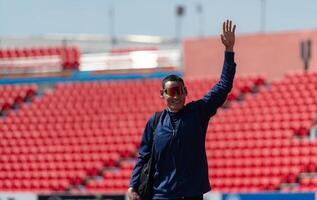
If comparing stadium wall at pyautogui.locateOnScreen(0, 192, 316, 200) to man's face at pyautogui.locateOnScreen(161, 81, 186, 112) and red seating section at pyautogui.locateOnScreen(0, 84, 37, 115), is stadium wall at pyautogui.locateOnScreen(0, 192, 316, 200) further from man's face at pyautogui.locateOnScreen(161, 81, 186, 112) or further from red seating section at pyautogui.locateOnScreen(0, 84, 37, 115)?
red seating section at pyautogui.locateOnScreen(0, 84, 37, 115)

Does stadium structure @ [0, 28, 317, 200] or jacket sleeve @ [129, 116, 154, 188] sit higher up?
jacket sleeve @ [129, 116, 154, 188]

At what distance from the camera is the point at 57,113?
26.0m

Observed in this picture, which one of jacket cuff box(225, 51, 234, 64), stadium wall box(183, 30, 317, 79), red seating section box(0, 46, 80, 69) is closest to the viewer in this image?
jacket cuff box(225, 51, 234, 64)

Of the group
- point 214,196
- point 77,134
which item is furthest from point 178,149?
point 77,134

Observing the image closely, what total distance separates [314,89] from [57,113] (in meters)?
7.31

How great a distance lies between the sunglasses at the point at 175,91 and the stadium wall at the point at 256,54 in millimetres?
18587

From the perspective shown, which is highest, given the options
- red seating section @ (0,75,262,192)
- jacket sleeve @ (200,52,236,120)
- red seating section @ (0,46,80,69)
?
jacket sleeve @ (200,52,236,120)

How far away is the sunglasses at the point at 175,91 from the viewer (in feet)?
20.8

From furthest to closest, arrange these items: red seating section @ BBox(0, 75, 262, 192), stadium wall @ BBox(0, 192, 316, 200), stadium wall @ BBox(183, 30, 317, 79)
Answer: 1. stadium wall @ BBox(183, 30, 317, 79)
2. red seating section @ BBox(0, 75, 262, 192)
3. stadium wall @ BBox(0, 192, 316, 200)

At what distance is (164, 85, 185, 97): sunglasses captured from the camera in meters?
6.35

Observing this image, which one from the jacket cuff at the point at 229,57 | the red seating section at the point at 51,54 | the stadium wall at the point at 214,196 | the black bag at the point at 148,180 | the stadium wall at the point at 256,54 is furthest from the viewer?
the red seating section at the point at 51,54

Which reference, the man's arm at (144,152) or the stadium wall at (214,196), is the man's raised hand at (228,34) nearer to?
the man's arm at (144,152)

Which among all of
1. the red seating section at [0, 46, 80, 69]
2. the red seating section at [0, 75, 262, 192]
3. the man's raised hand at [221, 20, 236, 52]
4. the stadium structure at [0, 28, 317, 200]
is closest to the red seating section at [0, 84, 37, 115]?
the stadium structure at [0, 28, 317, 200]

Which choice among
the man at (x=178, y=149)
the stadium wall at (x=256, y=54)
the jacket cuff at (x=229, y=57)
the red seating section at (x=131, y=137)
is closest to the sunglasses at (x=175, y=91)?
the man at (x=178, y=149)
